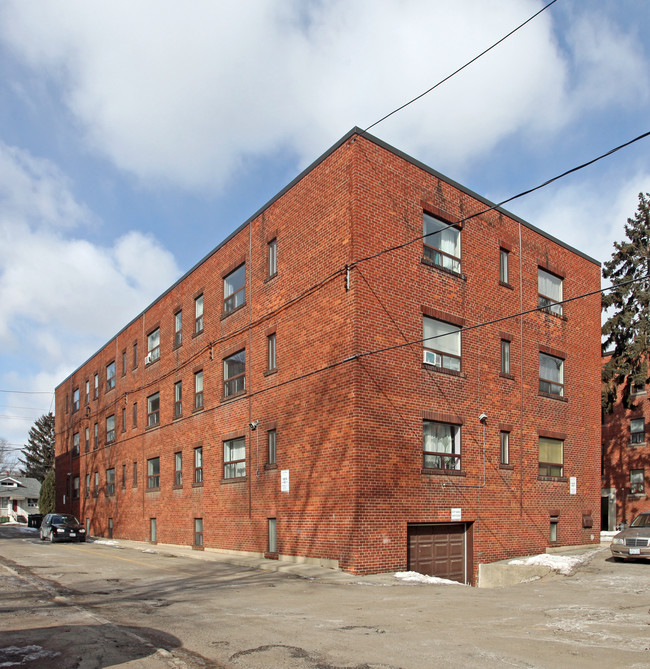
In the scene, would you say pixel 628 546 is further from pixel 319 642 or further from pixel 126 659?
pixel 126 659

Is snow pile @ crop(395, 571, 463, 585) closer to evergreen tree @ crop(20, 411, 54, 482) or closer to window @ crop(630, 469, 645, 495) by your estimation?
window @ crop(630, 469, 645, 495)

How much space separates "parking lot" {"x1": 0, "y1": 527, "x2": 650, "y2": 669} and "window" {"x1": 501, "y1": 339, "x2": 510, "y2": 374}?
7221 millimetres

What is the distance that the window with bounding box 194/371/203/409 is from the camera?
28094mm

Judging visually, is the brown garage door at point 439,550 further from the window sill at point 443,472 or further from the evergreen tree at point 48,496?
the evergreen tree at point 48,496

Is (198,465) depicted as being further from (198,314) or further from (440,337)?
(440,337)

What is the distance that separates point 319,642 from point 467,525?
506 inches

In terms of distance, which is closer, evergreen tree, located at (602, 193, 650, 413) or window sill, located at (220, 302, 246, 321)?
window sill, located at (220, 302, 246, 321)

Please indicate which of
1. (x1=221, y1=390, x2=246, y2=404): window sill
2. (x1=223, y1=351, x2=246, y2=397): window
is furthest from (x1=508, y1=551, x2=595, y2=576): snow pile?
(x1=223, y1=351, x2=246, y2=397): window

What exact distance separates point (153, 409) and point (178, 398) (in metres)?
3.73

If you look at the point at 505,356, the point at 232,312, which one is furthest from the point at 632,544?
the point at 232,312

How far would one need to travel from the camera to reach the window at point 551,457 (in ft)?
80.8

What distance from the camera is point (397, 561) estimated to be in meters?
18.5

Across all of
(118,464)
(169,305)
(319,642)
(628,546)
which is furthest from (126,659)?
(118,464)

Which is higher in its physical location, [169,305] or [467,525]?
[169,305]
